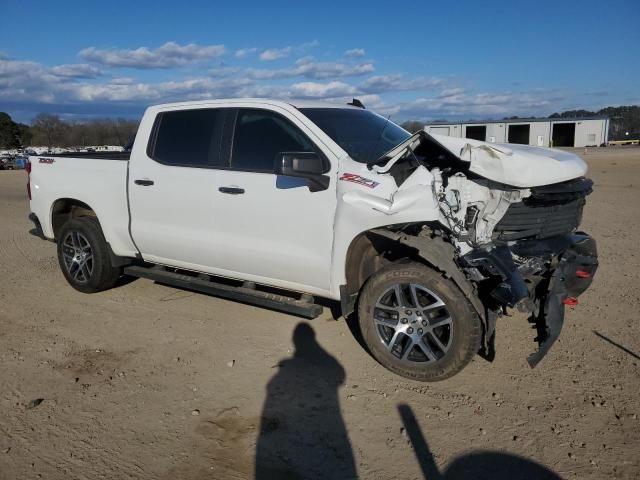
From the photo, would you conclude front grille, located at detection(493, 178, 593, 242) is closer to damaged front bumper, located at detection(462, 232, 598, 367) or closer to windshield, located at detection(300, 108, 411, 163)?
damaged front bumper, located at detection(462, 232, 598, 367)

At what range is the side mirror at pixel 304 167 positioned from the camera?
4008mm

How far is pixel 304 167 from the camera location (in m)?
4.06

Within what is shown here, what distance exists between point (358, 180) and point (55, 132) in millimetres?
64782

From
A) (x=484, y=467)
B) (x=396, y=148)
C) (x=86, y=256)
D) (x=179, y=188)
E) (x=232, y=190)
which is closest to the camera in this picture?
(x=484, y=467)

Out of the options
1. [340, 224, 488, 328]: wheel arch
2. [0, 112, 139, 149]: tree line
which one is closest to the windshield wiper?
[340, 224, 488, 328]: wheel arch

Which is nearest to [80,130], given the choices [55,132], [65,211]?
[55,132]

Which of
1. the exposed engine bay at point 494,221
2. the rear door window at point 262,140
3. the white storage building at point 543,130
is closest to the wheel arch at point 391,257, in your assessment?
the exposed engine bay at point 494,221

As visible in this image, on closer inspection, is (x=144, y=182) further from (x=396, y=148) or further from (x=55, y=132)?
(x=55, y=132)

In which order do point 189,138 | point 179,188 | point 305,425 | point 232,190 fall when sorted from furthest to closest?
1. point 189,138
2. point 179,188
3. point 232,190
4. point 305,425

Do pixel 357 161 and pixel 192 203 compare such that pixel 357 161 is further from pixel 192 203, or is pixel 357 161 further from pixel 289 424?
pixel 289 424

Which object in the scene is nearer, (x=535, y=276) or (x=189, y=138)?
(x=535, y=276)

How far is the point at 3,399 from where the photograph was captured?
3867 millimetres

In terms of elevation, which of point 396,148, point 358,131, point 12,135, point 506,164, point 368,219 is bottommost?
point 368,219

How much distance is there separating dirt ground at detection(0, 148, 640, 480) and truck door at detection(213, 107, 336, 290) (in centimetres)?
73
